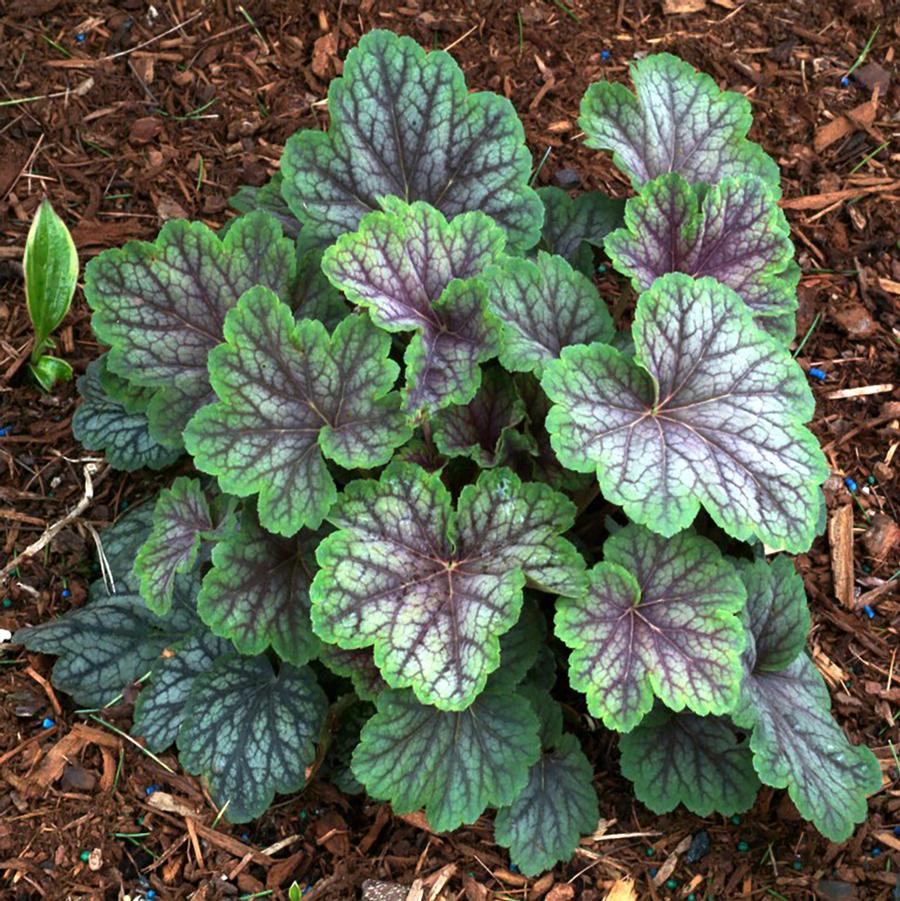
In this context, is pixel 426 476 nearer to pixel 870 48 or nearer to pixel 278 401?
pixel 278 401

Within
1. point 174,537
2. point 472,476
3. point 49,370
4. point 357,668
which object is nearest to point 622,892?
point 357,668

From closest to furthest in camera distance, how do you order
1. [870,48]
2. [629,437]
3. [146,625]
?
Answer: [629,437] → [146,625] → [870,48]

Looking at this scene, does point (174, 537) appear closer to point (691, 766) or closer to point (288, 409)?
point (288, 409)

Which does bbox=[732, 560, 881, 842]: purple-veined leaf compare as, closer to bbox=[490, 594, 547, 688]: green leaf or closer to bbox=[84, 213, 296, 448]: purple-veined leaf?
bbox=[490, 594, 547, 688]: green leaf

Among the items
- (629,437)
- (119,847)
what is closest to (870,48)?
(629,437)

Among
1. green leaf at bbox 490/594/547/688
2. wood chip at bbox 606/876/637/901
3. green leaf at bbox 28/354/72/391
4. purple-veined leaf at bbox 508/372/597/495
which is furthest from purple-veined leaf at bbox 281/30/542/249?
wood chip at bbox 606/876/637/901
